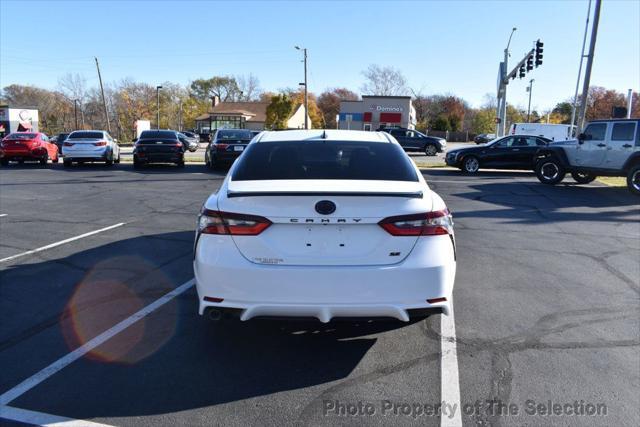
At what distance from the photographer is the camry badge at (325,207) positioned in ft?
10.9

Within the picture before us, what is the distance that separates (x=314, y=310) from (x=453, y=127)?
304 feet

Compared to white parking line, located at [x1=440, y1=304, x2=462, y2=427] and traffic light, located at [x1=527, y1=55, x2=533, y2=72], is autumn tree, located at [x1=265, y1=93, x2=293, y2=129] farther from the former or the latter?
white parking line, located at [x1=440, y1=304, x2=462, y2=427]

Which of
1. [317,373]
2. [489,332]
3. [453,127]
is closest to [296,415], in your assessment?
[317,373]

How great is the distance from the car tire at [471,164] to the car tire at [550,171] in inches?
164

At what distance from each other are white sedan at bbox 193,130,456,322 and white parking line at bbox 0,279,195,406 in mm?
1133

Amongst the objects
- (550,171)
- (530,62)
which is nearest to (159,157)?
(550,171)

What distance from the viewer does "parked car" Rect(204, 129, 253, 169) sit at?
19.4 m

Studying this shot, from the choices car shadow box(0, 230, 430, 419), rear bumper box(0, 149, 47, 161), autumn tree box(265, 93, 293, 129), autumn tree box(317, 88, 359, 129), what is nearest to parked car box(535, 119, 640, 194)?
car shadow box(0, 230, 430, 419)

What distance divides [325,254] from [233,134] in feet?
57.7

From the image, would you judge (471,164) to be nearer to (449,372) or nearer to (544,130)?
(544,130)

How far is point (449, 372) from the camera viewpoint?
3502mm

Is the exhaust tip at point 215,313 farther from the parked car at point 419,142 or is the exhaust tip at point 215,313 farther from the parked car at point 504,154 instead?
the parked car at point 419,142

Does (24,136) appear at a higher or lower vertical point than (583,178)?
higher

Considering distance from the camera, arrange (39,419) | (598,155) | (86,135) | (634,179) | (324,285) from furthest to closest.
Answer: (86,135)
(598,155)
(634,179)
(324,285)
(39,419)
